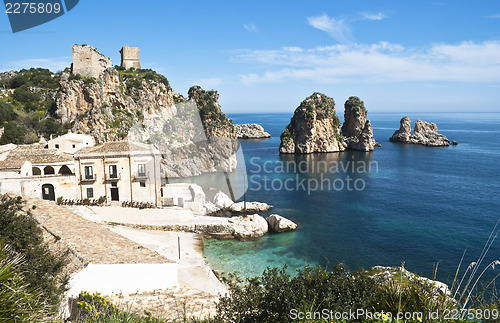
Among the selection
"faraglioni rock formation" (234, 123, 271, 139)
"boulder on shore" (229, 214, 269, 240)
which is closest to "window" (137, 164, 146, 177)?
"boulder on shore" (229, 214, 269, 240)

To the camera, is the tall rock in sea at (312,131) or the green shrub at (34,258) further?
the tall rock in sea at (312,131)

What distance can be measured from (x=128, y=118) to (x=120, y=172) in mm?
26060

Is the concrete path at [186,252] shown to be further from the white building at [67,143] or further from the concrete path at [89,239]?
the white building at [67,143]

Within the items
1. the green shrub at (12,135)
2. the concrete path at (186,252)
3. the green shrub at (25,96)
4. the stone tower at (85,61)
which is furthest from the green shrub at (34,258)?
the stone tower at (85,61)

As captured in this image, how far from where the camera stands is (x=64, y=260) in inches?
587

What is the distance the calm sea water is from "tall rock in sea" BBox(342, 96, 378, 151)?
21022mm

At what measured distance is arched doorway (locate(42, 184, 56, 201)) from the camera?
24656 millimetres

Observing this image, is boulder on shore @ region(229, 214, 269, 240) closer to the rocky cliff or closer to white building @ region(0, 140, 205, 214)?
white building @ region(0, 140, 205, 214)

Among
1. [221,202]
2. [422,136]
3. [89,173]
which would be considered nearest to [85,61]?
[89,173]

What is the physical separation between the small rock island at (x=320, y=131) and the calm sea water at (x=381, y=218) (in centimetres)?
2047

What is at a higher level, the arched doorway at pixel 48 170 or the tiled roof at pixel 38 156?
the tiled roof at pixel 38 156

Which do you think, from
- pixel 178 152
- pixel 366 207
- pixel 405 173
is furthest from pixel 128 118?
pixel 405 173

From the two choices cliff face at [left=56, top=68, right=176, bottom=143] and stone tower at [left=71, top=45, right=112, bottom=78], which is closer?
cliff face at [left=56, top=68, right=176, bottom=143]

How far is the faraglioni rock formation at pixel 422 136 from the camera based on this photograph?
3575 inches
